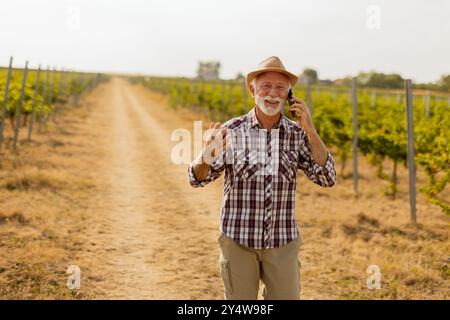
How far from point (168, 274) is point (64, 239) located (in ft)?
5.63

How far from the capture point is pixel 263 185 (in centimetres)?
255

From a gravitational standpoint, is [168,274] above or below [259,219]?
below

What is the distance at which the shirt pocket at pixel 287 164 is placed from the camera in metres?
2.58

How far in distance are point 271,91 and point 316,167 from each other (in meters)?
0.46

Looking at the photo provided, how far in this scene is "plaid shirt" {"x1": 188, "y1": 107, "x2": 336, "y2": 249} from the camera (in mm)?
2537

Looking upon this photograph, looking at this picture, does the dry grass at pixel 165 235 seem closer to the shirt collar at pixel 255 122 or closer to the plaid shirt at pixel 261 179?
the plaid shirt at pixel 261 179

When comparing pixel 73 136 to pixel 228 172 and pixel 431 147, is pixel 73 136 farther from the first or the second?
pixel 228 172

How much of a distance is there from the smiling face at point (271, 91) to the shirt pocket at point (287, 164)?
23cm

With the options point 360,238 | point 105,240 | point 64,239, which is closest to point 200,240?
point 105,240

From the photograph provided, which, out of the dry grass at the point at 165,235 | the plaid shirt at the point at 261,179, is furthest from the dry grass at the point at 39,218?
the plaid shirt at the point at 261,179

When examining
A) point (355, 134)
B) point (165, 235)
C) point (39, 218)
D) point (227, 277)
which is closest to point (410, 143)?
point (355, 134)

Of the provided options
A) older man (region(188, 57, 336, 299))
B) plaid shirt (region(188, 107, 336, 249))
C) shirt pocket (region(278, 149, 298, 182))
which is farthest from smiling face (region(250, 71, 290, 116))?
shirt pocket (region(278, 149, 298, 182))

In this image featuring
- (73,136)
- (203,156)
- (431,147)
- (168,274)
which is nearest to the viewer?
(203,156)

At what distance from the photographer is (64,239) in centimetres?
645
